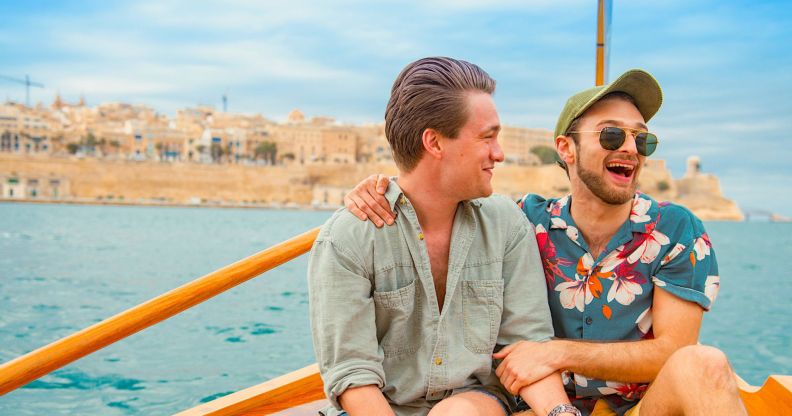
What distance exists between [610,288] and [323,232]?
74cm

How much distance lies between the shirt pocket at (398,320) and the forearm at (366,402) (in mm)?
152

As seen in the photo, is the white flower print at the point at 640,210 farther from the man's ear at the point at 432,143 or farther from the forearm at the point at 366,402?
the forearm at the point at 366,402

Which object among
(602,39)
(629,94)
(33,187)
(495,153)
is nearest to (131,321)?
(495,153)

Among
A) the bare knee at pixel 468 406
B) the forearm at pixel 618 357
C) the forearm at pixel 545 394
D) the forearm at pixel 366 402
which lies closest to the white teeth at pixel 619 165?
the forearm at pixel 618 357

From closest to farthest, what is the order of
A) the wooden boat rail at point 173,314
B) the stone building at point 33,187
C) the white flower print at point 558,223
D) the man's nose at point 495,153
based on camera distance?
the man's nose at point 495,153 < the white flower print at point 558,223 < the wooden boat rail at point 173,314 < the stone building at point 33,187

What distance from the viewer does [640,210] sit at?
199 cm

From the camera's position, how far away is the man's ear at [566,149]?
6.77 ft

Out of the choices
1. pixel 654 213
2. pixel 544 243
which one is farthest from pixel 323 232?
pixel 654 213

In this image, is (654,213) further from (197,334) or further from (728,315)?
(728,315)

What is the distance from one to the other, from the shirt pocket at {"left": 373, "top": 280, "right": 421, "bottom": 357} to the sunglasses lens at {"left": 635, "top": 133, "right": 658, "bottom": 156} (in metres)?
0.68

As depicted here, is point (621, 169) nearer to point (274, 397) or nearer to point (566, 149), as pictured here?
point (566, 149)

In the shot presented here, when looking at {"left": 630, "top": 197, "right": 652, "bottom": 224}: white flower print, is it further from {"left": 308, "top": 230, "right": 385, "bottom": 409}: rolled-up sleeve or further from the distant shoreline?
the distant shoreline

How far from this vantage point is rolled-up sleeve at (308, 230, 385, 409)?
5.76 ft

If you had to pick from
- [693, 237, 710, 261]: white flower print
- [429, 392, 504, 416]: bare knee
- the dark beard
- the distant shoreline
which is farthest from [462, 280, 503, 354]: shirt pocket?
the distant shoreline
